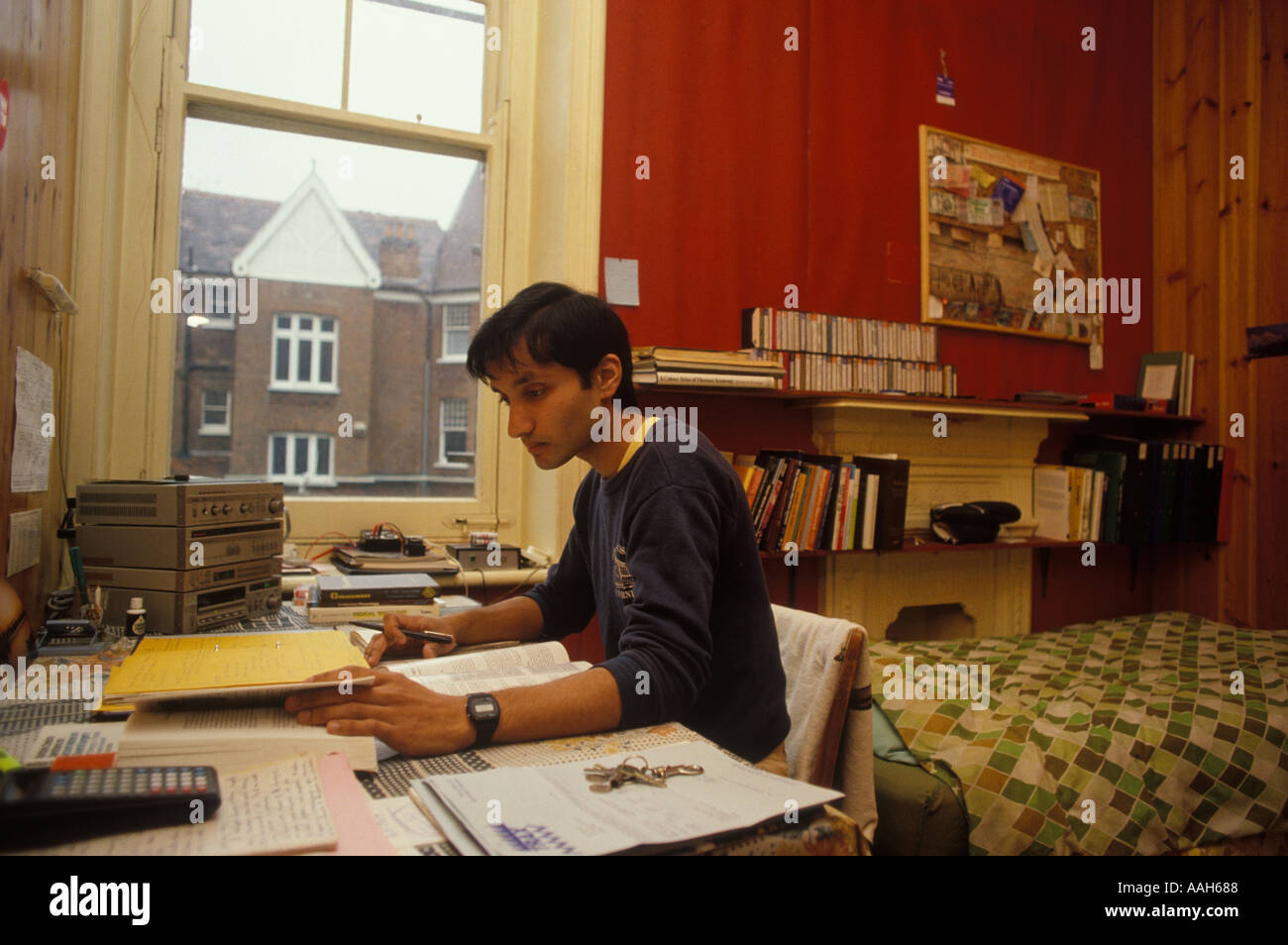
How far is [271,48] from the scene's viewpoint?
95.6 inches

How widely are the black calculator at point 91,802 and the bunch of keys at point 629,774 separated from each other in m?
0.32

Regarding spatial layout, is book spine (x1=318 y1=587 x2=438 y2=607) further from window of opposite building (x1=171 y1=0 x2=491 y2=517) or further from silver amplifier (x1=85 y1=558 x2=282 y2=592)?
window of opposite building (x1=171 y1=0 x2=491 y2=517)

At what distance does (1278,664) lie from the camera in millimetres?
2490

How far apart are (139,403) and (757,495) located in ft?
5.85

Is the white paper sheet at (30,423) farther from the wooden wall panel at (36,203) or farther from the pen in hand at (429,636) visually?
the pen in hand at (429,636)

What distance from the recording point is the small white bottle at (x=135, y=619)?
141 centimetres

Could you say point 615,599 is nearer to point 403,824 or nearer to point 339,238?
point 403,824

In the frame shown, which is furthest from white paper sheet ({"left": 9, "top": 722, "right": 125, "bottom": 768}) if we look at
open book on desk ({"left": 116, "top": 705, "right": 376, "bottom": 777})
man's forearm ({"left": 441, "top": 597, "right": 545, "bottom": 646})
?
man's forearm ({"left": 441, "top": 597, "right": 545, "bottom": 646})

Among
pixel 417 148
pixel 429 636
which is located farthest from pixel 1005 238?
pixel 429 636

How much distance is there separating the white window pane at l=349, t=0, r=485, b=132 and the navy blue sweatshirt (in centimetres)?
182

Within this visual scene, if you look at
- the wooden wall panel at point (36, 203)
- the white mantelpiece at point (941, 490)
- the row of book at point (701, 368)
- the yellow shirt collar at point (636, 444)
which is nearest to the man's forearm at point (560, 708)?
the yellow shirt collar at point (636, 444)

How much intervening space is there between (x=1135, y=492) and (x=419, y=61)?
314 cm

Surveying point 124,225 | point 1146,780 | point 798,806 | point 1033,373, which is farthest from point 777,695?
point 1033,373
